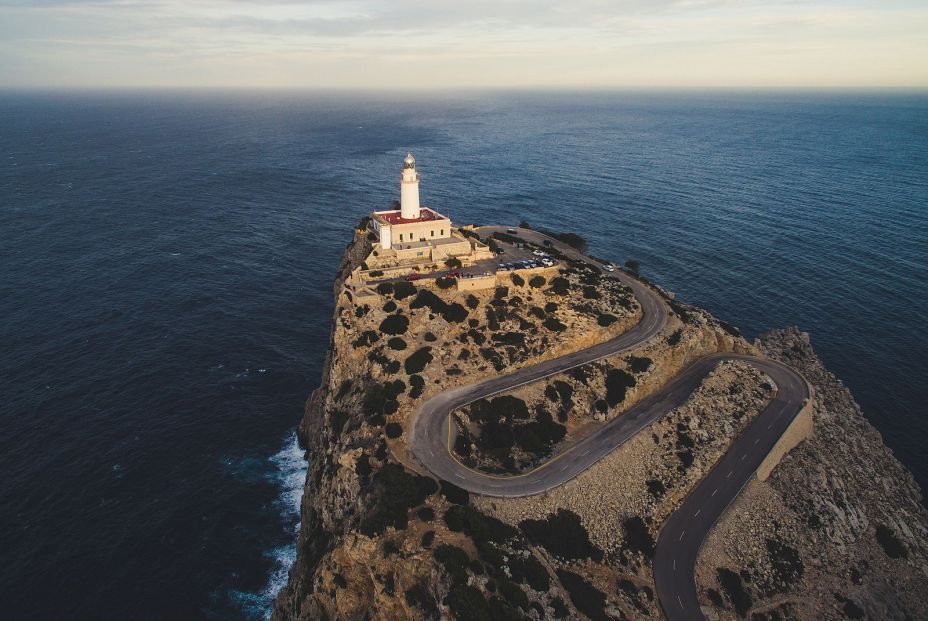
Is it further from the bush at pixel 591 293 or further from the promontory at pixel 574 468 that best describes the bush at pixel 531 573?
the bush at pixel 591 293

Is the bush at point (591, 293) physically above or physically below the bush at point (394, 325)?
above

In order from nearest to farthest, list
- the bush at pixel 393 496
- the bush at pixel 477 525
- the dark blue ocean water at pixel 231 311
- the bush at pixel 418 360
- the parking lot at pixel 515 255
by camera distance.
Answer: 1. the bush at pixel 477 525
2. the bush at pixel 393 496
3. the dark blue ocean water at pixel 231 311
4. the bush at pixel 418 360
5. the parking lot at pixel 515 255

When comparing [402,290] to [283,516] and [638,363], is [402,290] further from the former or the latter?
[638,363]

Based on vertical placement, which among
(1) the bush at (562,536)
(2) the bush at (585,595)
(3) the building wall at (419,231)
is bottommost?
(2) the bush at (585,595)

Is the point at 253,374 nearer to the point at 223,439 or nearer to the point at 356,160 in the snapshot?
the point at 223,439

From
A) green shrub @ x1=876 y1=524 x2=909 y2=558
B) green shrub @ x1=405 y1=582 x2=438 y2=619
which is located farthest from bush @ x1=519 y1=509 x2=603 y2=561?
green shrub @ x1=876 y1=524 x2=909 y2=558

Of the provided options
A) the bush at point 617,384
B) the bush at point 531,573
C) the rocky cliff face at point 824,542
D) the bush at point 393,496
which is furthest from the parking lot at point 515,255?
the bush at point 531,573

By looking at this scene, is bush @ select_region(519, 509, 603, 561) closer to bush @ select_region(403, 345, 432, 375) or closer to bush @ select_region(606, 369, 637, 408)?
bush @ select_region(606, 369, 637, 408)
